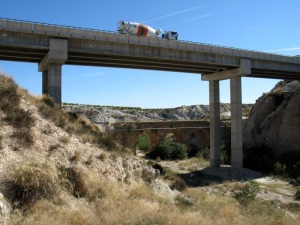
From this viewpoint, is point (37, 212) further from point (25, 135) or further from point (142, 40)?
point (142, 40)

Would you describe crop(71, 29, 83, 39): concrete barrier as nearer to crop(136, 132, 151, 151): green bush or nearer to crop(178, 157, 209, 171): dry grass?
crop(178, 157, 209, 171): dry grass

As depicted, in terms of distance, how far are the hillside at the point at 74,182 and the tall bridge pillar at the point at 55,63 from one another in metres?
5.15

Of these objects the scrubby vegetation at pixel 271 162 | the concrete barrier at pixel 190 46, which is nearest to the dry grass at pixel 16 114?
the concrete barrier at pixel 190 46

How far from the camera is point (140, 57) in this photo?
29.1 m

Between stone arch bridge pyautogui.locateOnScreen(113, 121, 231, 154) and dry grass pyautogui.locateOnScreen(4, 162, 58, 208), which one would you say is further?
stone arch bridge pyautogui.locateOnScreen(113, 121, 231, 154)

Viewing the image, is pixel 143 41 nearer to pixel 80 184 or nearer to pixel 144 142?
pixel 80 184

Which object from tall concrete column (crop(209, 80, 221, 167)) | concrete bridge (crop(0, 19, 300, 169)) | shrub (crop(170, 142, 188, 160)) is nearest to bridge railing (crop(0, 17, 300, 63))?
concrete bridge (crop(0, 19, 300, 169))

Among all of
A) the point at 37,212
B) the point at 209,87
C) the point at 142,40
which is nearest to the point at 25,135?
the point at 37,212

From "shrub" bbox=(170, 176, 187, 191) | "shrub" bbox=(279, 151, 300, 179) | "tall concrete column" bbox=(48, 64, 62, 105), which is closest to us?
"shrub" bbox=(170, 176, 187, 191)

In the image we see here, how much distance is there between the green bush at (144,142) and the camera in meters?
48.7

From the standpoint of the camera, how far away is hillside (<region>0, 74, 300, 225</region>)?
9656 millimetres

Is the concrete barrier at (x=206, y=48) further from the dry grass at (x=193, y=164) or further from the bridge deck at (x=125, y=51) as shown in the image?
the dry grass at (x=193, y=164)

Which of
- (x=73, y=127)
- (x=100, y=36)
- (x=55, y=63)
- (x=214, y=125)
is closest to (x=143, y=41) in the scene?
(x=100, y=36)

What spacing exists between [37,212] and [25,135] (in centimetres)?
486
